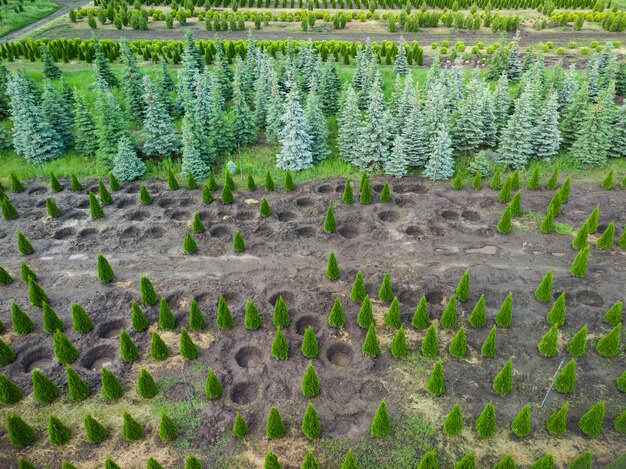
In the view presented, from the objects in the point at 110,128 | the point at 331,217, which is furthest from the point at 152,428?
the point at 110,128

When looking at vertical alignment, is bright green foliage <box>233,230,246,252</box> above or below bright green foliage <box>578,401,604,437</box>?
above

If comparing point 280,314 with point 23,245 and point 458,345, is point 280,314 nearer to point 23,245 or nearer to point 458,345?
point 458,345

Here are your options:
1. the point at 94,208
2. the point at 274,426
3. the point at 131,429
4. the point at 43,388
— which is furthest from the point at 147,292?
the point at 94,208

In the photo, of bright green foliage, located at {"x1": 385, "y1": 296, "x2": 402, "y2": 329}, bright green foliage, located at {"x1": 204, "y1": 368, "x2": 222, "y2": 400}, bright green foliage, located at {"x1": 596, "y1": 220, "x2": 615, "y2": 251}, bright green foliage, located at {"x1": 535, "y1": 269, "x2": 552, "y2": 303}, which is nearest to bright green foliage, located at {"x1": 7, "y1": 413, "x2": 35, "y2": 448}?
bright green foliage, located at {"x1": 204, "y1": 368, "x2": 222, "y2": 400}

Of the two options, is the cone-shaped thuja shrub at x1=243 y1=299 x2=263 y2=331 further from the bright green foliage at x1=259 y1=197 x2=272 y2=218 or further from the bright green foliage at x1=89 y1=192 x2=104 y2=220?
the bright green foliage at x1=89 y1=192 x2=104 y2=220

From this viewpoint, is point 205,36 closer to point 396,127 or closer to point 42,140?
point 42,140

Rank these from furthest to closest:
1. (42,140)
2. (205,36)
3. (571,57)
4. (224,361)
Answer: (205,36), (571,57), (42,140), (224,361)
